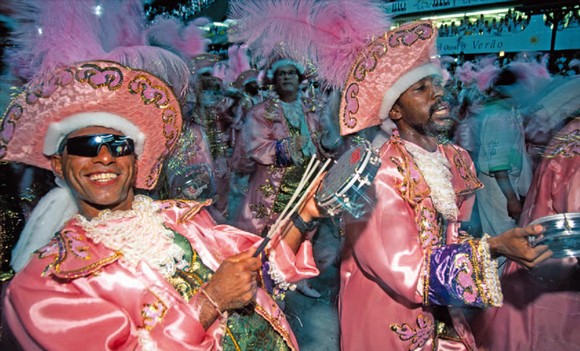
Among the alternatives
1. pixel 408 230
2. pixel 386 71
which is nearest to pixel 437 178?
pixel 408 230

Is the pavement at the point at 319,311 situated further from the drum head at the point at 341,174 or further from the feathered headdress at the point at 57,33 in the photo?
the feathered headdress at the point at 57,33

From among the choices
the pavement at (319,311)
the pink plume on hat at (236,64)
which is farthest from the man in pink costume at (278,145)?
the pink plume on hat at (236,64)

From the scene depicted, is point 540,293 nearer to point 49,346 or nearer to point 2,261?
point 49,346

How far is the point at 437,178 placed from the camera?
239 centimetres

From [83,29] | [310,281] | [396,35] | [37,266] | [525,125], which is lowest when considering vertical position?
[310,281]

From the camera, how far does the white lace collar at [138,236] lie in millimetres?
1765

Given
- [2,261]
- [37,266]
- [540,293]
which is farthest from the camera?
[2,261]

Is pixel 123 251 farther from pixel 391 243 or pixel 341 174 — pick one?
pixel 391 243

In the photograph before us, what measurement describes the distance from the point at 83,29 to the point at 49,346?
1.29 metres

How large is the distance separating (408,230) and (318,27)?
1.29 meters

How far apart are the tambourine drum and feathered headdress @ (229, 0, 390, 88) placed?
1.30 meters

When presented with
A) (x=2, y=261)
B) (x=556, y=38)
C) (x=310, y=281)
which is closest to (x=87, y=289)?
(x=2, y=261)

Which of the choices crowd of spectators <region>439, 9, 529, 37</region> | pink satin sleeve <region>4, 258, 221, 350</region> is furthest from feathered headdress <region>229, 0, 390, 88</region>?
crowd of spectators <region>439, 9, 529, 37</region>

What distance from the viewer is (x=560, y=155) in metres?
2.68
